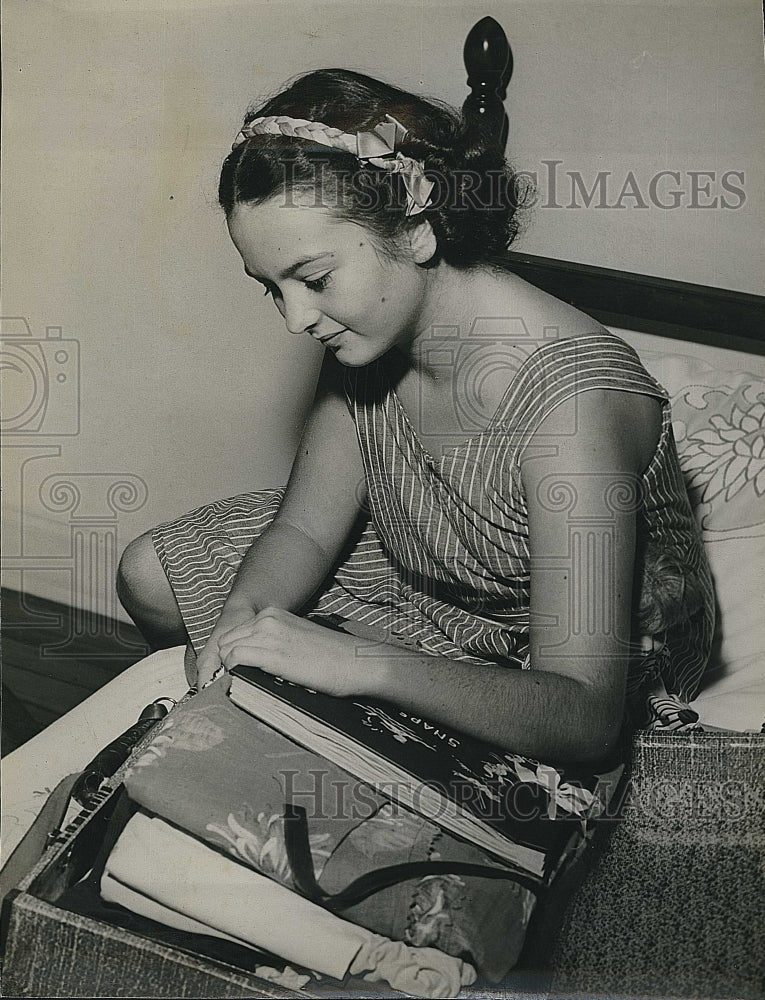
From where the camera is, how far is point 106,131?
1142 mm

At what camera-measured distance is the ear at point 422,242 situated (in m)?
0.82

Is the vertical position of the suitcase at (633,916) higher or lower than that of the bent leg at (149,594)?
lower

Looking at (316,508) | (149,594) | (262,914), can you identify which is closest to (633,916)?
(262,914)

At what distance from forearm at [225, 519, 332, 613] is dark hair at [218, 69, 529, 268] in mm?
353

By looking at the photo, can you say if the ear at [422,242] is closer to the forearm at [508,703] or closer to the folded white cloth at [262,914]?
the forearm at [508,703]

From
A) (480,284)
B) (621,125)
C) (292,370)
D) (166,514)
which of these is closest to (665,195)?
(621,125)

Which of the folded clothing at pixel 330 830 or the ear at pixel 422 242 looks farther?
the ear at pixel 422 242

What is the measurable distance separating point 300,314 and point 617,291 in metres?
0.55

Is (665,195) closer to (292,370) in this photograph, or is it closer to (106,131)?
(292,370)

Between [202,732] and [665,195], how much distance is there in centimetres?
84
